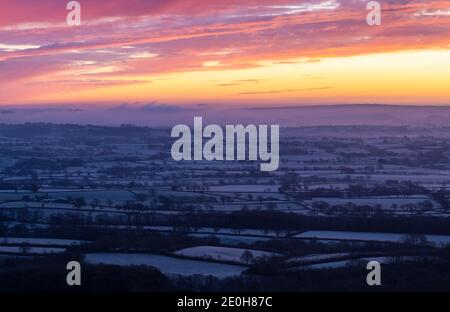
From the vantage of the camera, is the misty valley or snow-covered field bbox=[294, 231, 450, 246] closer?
the misty valley

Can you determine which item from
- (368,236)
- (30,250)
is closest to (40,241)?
(30,250)

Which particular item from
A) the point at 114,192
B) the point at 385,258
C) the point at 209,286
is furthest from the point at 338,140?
the point at 209,286

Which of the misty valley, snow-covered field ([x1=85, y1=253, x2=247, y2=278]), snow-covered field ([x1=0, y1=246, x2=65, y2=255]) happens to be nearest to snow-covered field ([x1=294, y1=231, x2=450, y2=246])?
the misty valley

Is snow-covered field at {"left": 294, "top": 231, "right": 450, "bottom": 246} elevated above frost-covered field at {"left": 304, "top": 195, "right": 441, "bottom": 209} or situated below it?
below

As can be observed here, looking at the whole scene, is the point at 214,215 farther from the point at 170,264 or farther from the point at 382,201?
the point at 382,201

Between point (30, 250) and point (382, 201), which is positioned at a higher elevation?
point (382, 201)

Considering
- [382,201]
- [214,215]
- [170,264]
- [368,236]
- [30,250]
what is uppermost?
[382,201]

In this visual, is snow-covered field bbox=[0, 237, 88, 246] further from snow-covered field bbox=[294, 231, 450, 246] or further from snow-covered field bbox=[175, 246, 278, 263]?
Result: snow-covered field bbox=[294, 231, 450, 246]
